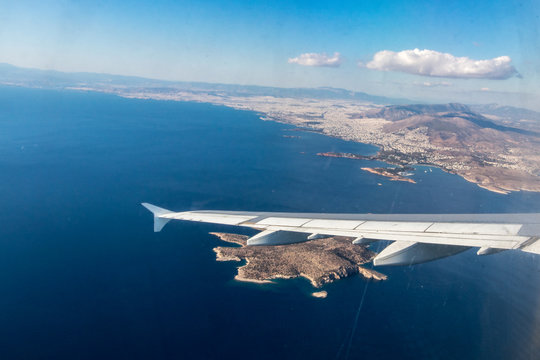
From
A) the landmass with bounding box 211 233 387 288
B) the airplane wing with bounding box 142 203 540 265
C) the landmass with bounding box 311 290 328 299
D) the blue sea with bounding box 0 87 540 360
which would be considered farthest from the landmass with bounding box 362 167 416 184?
the airplane wing with bounding box 142 203 540 265

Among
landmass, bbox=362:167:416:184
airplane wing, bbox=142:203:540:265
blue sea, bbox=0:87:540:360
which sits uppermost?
airplane wing, bbox=142:203:540:265

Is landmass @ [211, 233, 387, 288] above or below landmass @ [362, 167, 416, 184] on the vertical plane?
below

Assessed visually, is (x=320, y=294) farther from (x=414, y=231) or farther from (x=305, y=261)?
(x=414, y=231)

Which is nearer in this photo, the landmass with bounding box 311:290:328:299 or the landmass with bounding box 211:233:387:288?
the landmass with bounding box 311:290:328:299

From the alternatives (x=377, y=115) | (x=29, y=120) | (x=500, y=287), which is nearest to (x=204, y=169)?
(x=500, y=287)

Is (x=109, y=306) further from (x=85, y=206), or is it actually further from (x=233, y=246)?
(x=85, y=206)

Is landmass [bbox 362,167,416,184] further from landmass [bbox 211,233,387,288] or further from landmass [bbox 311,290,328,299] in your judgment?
landmass [bbox 311,290,328,299]

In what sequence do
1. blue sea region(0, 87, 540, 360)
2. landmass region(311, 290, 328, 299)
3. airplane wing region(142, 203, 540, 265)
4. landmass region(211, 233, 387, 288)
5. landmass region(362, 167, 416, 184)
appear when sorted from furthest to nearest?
landmass region(362, 167, 416, 184)
landmass region(211, 233, 387, 288)
landmass region(311, 290, 328, 299)
blue sea region(0, 87, 540, 360)
airplane wing region(142, 203, 540, 265)

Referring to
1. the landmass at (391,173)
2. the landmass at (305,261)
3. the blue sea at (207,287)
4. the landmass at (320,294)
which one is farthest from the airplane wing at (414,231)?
the landmass at (391,173)
